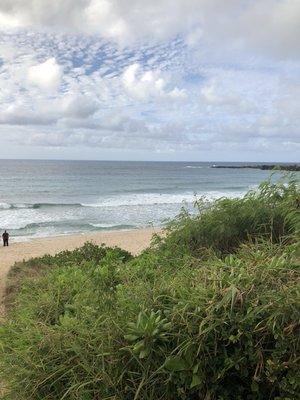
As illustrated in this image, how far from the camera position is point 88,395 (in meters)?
2.58

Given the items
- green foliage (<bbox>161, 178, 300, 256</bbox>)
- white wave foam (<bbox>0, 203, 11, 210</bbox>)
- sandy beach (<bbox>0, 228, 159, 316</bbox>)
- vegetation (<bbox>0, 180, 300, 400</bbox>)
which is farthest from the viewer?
white wave foam (<bbox>0, 203, 11, 210</bbox>)

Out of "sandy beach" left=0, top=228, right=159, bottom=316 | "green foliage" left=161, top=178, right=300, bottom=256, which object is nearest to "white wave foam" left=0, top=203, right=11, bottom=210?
"sandy beach" left=0, top=228, right=159, bottom=316

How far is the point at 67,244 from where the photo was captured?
23250 mm

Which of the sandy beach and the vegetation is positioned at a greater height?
the vegetation

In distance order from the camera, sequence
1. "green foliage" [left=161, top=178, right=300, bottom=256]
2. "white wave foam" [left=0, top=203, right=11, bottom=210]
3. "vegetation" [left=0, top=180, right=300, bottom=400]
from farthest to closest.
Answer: "white wave foam" [left=0, top=203, right=11, bottom=210], "green foliage" [left=161, top=178, right=300, bottom=256], "vegetation" [left=0, top=180, right=300, bottom=400]

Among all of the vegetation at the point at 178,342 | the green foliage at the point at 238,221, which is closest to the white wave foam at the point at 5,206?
the green foliage at the point at 238,221

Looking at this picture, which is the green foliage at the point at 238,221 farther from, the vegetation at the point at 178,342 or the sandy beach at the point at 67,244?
the sandy beach at the point at 67,244

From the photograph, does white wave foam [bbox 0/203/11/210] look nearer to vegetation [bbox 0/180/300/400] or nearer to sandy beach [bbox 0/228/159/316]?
sandy beach [bbox 0/228/159/316]

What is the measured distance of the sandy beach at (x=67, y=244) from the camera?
20911mm

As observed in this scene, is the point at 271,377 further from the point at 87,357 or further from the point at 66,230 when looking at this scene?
the point at 66,230

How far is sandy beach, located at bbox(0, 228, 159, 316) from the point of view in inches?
823

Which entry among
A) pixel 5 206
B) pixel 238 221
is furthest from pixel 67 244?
pixel 5 206

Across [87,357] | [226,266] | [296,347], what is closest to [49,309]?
[87,357]

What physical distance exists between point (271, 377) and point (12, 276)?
27.5 feet
